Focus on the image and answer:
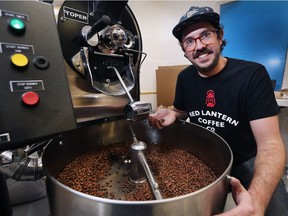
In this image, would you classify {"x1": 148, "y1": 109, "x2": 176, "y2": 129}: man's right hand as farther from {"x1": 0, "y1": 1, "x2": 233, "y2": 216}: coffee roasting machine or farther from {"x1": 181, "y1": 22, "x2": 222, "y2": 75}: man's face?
{"x1": 181, "y1": 22, "x2": 222, "y2": 75}: man's face

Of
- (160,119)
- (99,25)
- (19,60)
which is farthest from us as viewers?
(160,119)

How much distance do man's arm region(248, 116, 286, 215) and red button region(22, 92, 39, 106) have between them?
54 cm

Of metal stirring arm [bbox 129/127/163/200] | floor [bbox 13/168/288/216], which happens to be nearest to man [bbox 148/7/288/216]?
floor [bbox 13/168/288/216]

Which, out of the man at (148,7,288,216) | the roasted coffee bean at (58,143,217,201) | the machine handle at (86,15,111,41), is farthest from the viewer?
the man at (148,7,288,216)

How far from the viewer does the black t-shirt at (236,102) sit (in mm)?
769

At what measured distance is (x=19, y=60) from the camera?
0.31m

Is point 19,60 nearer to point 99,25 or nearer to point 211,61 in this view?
point 99,25

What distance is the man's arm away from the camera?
504mm

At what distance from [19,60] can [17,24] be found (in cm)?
6

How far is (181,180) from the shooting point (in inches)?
23.4

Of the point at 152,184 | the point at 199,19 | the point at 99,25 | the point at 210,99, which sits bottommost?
the point at 152,184

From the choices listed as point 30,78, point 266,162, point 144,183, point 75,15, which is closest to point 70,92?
point 30,78

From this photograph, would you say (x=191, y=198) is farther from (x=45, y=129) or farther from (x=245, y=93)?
(x=245, y=93)

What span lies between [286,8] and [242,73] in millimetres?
1602
